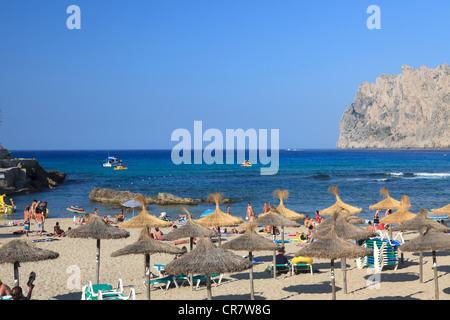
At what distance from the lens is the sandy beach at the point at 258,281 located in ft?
40.4

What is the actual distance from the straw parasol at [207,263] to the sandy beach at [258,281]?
2.74 m

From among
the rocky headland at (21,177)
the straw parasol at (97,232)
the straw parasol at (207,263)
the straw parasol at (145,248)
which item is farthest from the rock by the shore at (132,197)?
the straw parasol at (207,263)

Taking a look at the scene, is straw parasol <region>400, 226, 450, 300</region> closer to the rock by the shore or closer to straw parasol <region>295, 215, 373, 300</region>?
straw parasol <region>295, 215, 373, 300</region>

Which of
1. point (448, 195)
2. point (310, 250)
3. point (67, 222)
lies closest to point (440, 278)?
point (310, 250)

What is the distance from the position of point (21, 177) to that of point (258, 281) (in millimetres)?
43183

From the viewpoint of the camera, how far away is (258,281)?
554 inches

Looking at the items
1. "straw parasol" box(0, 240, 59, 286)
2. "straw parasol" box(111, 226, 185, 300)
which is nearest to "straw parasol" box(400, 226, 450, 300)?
"straw parasol" box(111, 226, 185, 300)

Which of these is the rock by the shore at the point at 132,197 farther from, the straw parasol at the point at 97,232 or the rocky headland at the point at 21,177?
the straw parasol at the point at 97,232

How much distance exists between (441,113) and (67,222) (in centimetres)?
19178

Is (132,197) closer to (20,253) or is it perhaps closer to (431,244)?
(20,253)

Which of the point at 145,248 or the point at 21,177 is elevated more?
the point at 145,248

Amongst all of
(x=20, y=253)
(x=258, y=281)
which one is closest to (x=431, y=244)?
(x=258, y=281)

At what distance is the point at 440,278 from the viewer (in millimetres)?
13828
